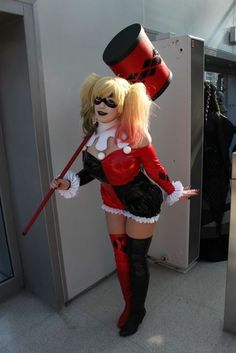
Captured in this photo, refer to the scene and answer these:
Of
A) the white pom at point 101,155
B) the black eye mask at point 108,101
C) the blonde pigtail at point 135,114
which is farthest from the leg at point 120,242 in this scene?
the black eye mask at point 108,101

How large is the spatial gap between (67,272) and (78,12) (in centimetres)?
159

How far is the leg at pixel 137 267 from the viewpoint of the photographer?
161cm

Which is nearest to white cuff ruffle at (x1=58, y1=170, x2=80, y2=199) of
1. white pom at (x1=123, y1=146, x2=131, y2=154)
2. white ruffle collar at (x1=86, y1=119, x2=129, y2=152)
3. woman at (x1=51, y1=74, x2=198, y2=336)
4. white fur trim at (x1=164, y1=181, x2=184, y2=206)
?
woman at (x1=51, y1=74, x2=198, y2=336)

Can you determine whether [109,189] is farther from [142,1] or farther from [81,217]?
[142,1]

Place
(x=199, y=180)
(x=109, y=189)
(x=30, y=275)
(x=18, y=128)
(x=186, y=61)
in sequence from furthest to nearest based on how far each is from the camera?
(x=199, y=180)
(x=30, y=275)
(x=186, y=61)
(x=18, y=128)
(x=109, y=189)

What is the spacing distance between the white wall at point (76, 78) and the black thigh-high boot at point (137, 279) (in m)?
0.47

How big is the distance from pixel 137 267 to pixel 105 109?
854 mm

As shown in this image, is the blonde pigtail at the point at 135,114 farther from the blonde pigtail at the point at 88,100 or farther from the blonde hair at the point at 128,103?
the blonde pigtail at the point at 88,100

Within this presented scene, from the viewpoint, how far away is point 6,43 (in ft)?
5.44

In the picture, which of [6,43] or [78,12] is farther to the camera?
[78,12]

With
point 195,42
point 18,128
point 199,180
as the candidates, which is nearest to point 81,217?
point 18,128

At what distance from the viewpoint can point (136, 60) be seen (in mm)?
1432

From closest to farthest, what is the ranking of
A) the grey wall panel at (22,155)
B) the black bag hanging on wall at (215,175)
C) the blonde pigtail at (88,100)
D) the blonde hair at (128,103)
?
the blonde hair at (128,103)
the blonde pigtail at (88,100)
the grey wall panel at (22,155)
the black bag hanging on wall at (215,175)
